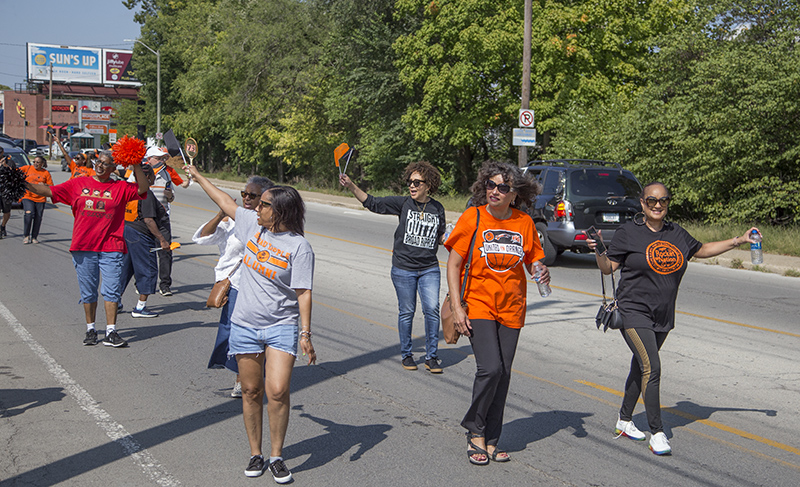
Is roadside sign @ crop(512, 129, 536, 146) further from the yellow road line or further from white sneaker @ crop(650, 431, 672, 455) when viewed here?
white sneaker @ crop(650, 431, 672, 455)

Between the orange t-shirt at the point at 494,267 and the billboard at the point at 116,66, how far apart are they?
4017 inches

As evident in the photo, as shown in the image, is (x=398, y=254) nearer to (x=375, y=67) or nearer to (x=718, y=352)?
(x=718, y=352)

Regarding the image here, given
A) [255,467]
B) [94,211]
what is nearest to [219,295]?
[255,467]

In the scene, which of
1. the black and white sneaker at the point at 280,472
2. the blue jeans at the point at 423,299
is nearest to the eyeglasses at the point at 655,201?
the blue jeans at the point at 423,299

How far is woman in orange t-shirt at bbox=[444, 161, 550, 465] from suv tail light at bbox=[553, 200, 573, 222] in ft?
30.8

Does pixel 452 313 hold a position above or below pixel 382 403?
above

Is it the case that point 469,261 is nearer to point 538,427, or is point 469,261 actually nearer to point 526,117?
point 538,427

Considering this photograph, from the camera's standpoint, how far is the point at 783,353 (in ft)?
26.2

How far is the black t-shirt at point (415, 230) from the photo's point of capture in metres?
6.95

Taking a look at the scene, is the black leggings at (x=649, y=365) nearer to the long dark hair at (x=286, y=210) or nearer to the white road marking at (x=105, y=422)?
the long dark hair at (x=286, y=210)

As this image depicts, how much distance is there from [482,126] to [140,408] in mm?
24068

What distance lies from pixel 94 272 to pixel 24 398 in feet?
6.52

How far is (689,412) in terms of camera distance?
5996mm

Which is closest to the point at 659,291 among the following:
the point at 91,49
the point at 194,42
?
the point at 194,42
